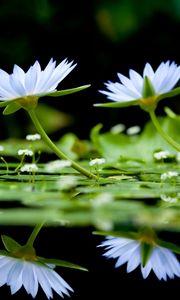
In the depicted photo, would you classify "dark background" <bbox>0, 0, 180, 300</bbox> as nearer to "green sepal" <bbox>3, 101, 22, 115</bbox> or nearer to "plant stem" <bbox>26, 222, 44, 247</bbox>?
"green sepal" <bbox>3, 101, 22, 115</bbox>

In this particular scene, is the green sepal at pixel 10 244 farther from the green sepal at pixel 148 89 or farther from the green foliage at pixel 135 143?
the green foliage at pixel 135 143

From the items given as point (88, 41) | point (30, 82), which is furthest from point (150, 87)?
point (88, 41)

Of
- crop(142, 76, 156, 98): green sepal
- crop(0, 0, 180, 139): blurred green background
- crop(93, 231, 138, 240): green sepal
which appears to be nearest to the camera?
crop(93, 231, 138, 240): green sepal

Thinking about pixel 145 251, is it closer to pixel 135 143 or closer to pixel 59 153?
pixel 59 153

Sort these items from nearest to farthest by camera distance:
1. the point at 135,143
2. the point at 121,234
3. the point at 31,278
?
the point at 31,278
the point at 121,234
the point at 135,143

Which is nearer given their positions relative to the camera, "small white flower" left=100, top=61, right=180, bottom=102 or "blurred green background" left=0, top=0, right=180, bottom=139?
"small white flower" left=100, top=61, right=180, bottom=102

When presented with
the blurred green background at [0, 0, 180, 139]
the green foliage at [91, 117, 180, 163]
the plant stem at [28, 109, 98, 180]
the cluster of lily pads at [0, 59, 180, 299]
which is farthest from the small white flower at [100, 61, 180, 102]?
the blurred green background at [0, 0, 180, 139]
